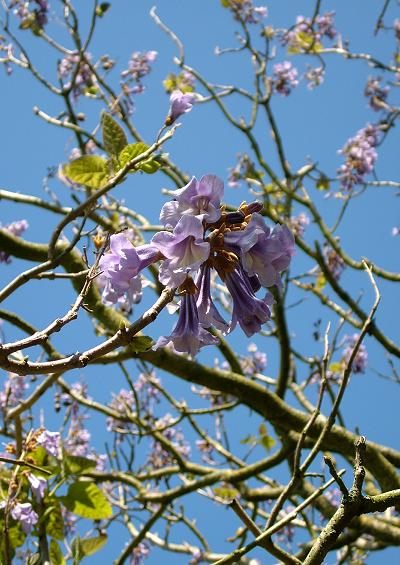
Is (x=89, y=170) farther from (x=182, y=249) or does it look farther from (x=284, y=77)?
(x=284, y=77)

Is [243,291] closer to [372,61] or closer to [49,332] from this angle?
[49,332]

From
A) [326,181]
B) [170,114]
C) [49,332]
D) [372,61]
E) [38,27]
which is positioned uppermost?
[372,61]

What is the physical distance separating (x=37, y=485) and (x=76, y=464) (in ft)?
0.76

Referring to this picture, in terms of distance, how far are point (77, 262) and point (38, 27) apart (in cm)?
282

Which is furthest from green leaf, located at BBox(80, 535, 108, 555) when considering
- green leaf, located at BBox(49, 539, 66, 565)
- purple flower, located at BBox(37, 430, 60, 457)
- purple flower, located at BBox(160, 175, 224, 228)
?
purple flower, located at BBox(160, 175, 224, 228)

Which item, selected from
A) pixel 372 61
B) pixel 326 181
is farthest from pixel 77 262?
pixel 372 61

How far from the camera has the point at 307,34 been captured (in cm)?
671

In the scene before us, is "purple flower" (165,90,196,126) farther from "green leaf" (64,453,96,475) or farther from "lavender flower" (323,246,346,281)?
"lavender flower" (323,246,346,281)

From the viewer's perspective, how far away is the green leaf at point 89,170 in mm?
1575

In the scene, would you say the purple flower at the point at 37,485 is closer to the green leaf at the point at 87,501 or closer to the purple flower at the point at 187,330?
the green leaf at the point at 87,501

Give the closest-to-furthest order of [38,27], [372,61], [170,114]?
[170,114] → [38,27] → [372,61]

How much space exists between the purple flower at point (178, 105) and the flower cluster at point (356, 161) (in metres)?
4.71

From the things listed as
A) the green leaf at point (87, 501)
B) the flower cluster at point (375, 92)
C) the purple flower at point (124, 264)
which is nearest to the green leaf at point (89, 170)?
the purple flower at point (124, 264)

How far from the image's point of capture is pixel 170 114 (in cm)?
163
